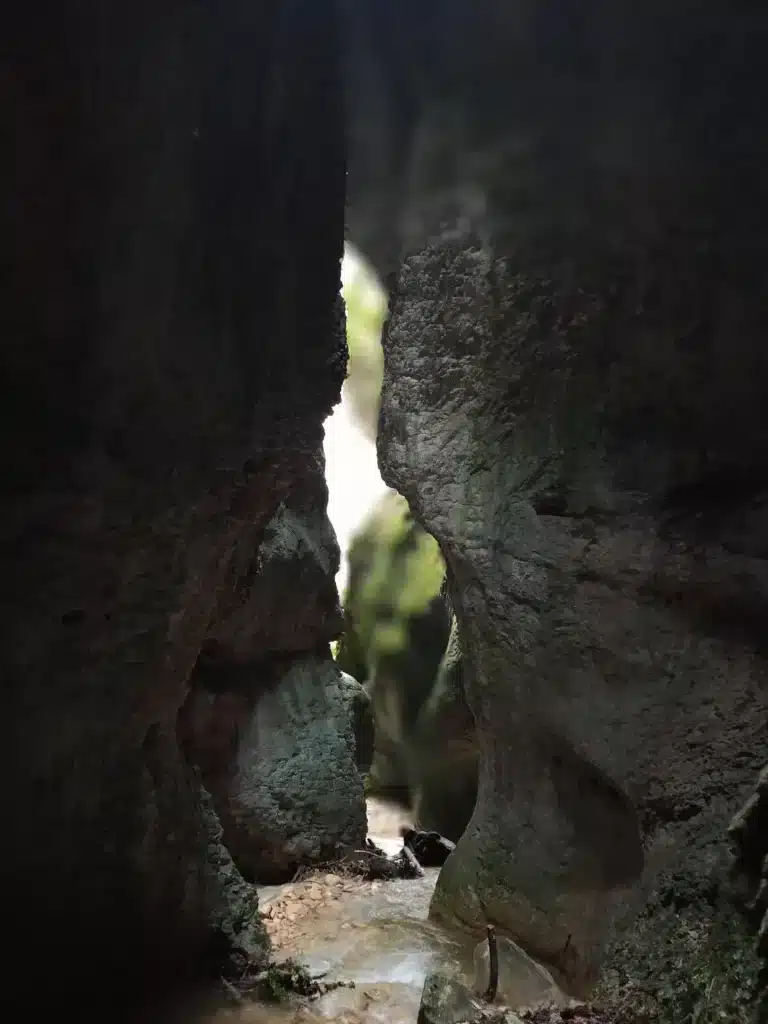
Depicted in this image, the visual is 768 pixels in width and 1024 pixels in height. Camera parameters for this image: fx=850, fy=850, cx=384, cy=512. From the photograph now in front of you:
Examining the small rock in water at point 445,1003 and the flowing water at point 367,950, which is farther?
the flowing water at point 367,950

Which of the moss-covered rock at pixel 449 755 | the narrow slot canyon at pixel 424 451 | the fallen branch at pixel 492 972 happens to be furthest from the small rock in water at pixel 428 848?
the fallen branch at pixel 492 972

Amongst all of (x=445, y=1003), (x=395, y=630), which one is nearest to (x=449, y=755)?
(x=395, y=630)

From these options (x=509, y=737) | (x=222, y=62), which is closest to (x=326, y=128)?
(x=222, y=62)

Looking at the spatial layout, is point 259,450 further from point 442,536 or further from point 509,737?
point 509,737

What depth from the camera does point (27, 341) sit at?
6.75ft

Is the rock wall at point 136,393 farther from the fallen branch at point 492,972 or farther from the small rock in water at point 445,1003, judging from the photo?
the fallen branch at point 492,972

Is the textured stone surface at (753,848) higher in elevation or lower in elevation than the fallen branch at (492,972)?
higher

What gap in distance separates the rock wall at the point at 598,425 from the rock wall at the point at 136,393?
813 millimetres

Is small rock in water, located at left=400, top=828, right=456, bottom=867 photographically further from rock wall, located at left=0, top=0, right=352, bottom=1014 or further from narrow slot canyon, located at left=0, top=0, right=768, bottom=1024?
rock wall, located at left=0, top=0, right=352, bottom=1014

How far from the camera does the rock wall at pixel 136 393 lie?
205 cm

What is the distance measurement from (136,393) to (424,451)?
1.91 m

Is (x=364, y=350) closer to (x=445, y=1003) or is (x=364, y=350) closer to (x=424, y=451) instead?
(x=424, y=451)

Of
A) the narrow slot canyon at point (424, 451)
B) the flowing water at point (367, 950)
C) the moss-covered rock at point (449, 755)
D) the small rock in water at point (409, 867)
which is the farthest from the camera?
the moss-covered rock at point (449, 755)

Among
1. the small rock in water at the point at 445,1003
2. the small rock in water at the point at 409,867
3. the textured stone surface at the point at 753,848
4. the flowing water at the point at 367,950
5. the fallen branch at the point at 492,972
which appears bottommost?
the small rock in water at the point at 409,867
